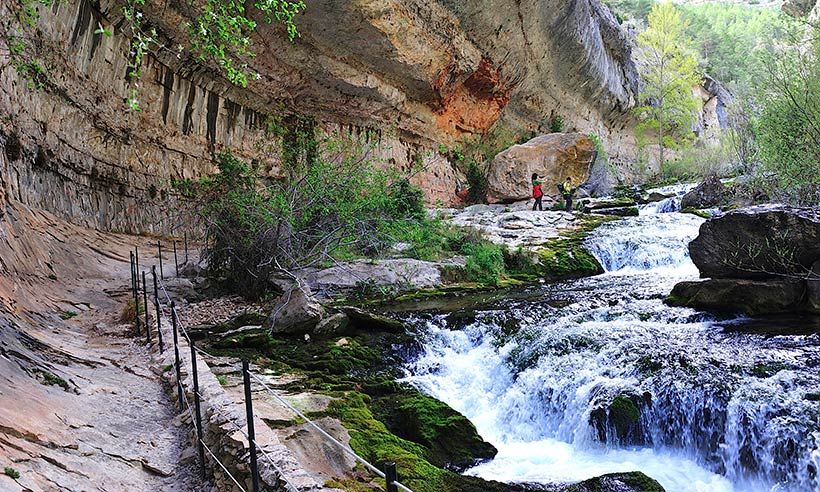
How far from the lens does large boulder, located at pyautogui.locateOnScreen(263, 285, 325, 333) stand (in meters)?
8.67

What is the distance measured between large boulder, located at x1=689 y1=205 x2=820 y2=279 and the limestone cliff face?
6.55 meters

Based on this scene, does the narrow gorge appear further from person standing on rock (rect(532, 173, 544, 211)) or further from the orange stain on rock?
person standing on rock (rect(532, 173, 544, 211))

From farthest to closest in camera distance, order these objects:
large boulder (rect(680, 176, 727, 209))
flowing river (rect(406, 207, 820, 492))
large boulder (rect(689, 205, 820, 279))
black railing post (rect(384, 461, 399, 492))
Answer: large boulder (rect(680, 176, 727, 209))
large boulder (rect(689, 205, 820, 279))
flowing river (rect(406, 207, 820, 492))
black railing post (rect(384, 461, 399, 492))

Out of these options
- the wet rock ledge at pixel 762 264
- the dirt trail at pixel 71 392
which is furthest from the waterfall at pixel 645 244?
the dirt trail at pixel 71 392

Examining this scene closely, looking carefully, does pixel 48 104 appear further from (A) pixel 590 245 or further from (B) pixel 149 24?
(A) pixel 590 245

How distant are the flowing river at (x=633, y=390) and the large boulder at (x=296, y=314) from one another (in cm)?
182

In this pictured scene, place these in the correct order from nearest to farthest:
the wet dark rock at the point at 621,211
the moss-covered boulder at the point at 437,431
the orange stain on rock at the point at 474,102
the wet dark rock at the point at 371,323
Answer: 1. the moss-covered boulder at the point at 437,431
2. the wet dark rock at the point at 371,323
3. the wet dark rock at the point at 621,211
4. the orange stain on rock at the point at 474,102

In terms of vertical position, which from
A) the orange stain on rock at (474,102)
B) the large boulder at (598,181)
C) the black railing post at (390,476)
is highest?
the orange stain on rock at (474,102)

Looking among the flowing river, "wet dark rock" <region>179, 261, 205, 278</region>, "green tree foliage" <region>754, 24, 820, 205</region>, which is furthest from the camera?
"wet dark rock" <region>179, 261, 205, 278</region>

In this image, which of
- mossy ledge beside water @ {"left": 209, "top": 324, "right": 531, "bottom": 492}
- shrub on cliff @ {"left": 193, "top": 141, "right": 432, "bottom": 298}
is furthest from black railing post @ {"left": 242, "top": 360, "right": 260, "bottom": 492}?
shrub on cliff @ {"left": 193, "top": 141, "right": 432, "bottom": 298}

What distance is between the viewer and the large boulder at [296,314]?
8.67 meters

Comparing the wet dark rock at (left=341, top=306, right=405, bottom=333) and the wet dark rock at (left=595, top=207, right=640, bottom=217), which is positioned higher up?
the wet dark rock at (left=595, top=207, right=640, bottom=217)

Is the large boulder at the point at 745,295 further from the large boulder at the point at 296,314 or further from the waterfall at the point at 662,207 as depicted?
the waterfall at the point at 662,207

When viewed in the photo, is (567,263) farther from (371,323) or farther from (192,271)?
(192,271)
